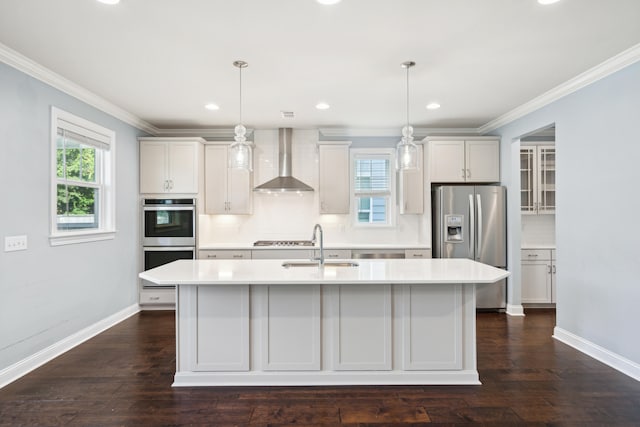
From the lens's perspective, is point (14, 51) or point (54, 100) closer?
point (14, 51)

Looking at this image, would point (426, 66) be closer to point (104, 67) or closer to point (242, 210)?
point (104, 67)

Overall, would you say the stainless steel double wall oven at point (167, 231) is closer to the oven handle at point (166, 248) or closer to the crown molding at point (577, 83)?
the oven handle at point (166, 248)

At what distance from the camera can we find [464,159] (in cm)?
495

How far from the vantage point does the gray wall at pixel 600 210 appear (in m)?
2.88

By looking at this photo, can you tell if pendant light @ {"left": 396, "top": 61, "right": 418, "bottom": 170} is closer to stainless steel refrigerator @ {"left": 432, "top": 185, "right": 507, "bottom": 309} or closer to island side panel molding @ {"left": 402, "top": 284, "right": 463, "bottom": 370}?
Answer: island side panel molding @ {"left": 402, "top": 284, "right": 463, "bottom": 370}

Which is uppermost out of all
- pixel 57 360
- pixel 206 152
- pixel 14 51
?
pixel 14 51

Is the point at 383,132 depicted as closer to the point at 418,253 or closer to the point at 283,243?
the point at 418,253

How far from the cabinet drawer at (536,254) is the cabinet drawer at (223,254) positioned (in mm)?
3711

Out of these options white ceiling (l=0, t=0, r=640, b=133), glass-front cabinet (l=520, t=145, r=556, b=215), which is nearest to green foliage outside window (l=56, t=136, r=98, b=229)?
white ceiling (l=0, t=0, r=640, b=133)

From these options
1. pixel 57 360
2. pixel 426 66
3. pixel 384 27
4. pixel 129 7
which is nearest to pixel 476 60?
pixel 426 66

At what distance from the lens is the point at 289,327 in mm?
2770

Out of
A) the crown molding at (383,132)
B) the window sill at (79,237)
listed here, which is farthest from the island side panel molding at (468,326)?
the window sill at (79,237)

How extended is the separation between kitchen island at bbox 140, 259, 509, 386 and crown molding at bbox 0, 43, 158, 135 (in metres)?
2.01

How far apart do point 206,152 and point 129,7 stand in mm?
2973
